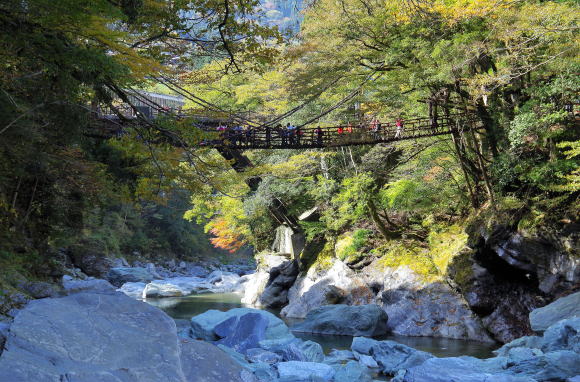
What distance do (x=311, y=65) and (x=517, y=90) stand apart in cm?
450

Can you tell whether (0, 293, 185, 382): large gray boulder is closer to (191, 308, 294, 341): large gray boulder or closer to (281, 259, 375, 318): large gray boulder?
(191, 308, 294, 341): large gray boulder

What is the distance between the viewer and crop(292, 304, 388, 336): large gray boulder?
10828 mm

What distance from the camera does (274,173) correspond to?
14.3 m

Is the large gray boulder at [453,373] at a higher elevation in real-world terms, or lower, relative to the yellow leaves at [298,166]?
lower

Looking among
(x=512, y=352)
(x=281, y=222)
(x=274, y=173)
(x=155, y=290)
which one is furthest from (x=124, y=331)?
(x=155, y=290)

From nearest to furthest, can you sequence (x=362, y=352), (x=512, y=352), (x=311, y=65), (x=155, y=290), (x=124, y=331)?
(x=124, y=331) < (x=512, y=352) < (x=362, y=352) < (x=311, y=65) < (x=155, y=290)

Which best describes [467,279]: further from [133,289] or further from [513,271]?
[133,289]

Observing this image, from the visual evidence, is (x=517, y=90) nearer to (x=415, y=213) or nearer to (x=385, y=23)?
(x=385, y=23)

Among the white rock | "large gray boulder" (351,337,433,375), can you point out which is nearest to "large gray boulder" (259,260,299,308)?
the white rock

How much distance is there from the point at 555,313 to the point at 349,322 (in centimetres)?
437

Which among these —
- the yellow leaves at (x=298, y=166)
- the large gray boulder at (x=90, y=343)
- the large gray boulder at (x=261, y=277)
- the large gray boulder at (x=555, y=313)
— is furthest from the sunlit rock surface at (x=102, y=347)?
the large gray boulder at (x=261, y=277)

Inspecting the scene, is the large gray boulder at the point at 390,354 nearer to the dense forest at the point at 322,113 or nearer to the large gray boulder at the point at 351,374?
the large gray boulder at the point at 351,374

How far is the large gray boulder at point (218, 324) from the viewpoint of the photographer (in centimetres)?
884

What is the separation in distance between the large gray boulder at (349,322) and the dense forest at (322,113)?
1.60 m
